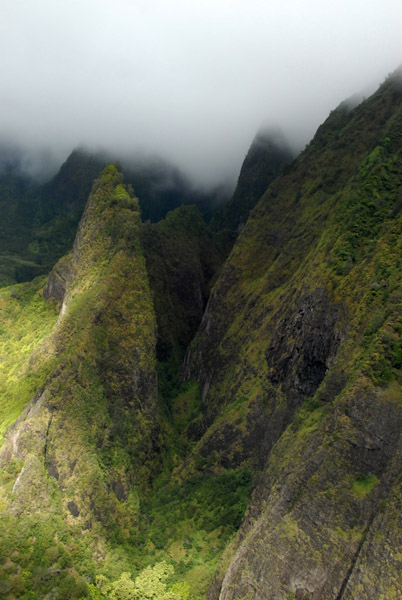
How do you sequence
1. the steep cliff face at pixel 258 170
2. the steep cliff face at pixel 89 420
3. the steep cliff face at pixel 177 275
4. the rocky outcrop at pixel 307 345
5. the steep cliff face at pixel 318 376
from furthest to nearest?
the steep cliff face at pixel 258 170 → the steep cliff face at pixel 177 275 → the steep cliff face at pixel 89 420 → the rocky outcrop at pixel 307 345 → the steep cliff face at pixel 318 376

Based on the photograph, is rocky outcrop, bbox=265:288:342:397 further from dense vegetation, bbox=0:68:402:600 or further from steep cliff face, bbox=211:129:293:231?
steep cliff face, bbox=211:129:293:231

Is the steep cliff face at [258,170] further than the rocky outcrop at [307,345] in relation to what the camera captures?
Yes

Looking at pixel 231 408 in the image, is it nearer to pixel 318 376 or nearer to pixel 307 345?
pixel 307 345

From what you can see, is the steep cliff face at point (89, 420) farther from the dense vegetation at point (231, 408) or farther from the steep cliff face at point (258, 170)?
the steep cliff face at point (258, 170)

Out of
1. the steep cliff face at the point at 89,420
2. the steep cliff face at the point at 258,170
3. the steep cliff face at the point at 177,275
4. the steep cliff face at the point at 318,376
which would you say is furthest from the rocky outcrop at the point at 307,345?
the steep cliff face at the point at 258,170

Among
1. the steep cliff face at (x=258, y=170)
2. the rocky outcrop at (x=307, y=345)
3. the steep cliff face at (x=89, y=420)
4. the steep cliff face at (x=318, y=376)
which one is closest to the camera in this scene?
the steep cliff face at (x=318, y=376)

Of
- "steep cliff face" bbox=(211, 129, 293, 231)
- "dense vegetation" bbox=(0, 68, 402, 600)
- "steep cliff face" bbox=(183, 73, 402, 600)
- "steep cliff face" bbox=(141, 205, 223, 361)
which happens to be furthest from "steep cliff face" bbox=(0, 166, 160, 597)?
"steep cliff face" bbox=(211, 129, 293, 231)

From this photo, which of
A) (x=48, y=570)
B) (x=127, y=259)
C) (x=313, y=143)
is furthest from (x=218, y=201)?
(x=48, y=570)

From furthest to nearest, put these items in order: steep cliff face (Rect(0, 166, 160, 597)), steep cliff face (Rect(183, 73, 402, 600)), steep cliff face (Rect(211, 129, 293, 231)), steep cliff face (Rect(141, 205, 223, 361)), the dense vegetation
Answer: steep cliff face (Rect(211, 129, 293, 231))
steep cliff face (Rect(141, 205, 223, 361))
steep cliff face (Rect(0, 166, 160, 597))
the dense vegetation
steep cliff face (Rect(183, 73, 402, 600))
